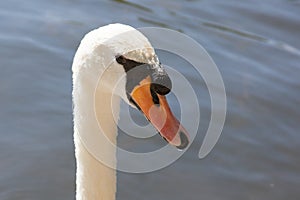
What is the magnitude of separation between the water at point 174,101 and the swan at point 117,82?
5.67ft

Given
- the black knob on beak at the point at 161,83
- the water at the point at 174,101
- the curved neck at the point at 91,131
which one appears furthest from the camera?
the water at the point at 174,101

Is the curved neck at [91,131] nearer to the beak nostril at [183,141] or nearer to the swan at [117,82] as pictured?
the swan at [117,82]

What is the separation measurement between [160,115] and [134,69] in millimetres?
221

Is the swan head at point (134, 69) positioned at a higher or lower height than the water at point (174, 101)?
higher

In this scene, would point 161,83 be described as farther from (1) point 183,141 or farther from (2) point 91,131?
(2) point 91,131

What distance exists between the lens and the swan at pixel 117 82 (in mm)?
2658

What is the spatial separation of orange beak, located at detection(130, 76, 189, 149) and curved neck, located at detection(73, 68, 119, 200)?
16 cm

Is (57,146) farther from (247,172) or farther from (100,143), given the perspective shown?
(100,143)

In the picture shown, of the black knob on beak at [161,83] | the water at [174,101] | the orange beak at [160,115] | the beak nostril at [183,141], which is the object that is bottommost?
the water at [174,101]

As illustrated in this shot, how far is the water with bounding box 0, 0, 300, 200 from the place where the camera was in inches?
184

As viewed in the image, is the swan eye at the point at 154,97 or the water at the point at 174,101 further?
the water at the point at 174,101

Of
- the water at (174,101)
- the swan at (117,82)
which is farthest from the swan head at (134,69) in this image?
the water at (174,101)

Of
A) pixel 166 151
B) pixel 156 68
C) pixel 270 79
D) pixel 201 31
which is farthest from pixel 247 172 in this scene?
pixel 156 68

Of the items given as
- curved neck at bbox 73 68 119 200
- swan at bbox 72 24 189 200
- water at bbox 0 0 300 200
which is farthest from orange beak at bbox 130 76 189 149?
→ water at bbox 0 0 300 200
